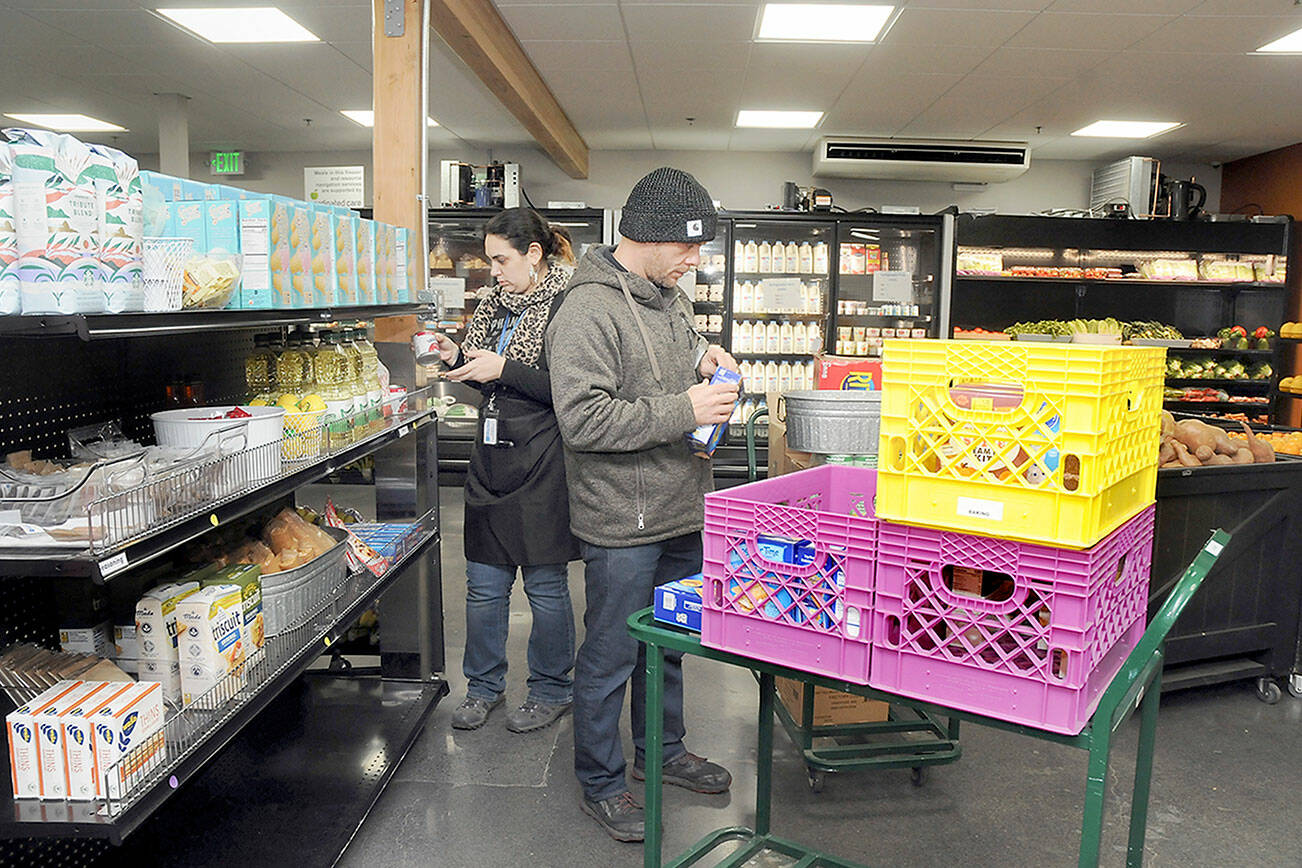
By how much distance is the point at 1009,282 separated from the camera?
28.1ft

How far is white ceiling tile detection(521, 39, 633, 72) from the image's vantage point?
580 cm

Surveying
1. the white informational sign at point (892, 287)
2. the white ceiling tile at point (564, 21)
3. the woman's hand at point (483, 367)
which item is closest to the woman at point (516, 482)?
the woman's hand at point (483, 367)

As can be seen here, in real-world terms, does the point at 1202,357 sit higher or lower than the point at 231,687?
higher

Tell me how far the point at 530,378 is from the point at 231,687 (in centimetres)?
145

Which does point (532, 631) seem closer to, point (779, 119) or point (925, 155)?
point (779, 119)

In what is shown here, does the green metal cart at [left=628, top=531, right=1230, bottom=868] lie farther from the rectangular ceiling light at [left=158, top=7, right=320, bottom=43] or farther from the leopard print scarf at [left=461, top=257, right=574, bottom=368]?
the rectangular ceiling light at [left=158, top=7, right=320, bottom=43]

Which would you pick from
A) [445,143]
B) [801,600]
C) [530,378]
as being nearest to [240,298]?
[530,378]

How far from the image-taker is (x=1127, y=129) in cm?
793

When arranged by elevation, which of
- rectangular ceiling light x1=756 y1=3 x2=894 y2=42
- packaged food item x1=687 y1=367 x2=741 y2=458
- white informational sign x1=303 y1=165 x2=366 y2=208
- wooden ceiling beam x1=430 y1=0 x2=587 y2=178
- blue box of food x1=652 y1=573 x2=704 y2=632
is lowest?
blue box of food x1=652 y1=573 x2=704 y2=632

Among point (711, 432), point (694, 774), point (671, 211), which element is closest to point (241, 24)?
point (671, 211)

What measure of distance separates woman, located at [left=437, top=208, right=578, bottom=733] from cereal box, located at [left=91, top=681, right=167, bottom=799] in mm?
1588

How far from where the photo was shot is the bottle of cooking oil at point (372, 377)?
288 centimetres

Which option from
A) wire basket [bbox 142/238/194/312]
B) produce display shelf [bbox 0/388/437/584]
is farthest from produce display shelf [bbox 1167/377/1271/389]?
wire basket [bbox 142/238/194/312]

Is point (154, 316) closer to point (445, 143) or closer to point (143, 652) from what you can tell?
point (143, 652)
